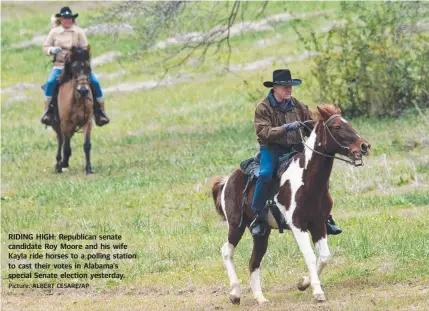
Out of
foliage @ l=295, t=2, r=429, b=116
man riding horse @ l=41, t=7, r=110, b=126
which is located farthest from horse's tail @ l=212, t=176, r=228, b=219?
foliage @ l=295, t=2, r=429, b=116

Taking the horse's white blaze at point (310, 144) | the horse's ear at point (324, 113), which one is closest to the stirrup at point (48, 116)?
the horse's white blaze at point (310, 144)

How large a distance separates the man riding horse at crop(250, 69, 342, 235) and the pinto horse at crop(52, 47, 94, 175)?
38.9 ft

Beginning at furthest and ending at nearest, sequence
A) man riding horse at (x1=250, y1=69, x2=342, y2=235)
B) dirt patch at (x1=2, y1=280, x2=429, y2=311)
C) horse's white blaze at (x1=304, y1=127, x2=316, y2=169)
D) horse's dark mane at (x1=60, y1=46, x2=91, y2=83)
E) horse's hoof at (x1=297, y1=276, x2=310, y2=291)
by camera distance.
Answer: horse's dark mane at (x1=60, y1=46, x2=91, y2=83) < horse's hoof at (x1=297, y1=276, x2=310, y2=291) < man riding horse at (x1=250, y1=69, x2=342, y2=235) < horse's white blaze at (x1=304, y1=127, x2=316, y2=169) < dirt patch at (x1=2, y1=280, x2=429, y2=311)

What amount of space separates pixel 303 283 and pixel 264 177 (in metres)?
1.21

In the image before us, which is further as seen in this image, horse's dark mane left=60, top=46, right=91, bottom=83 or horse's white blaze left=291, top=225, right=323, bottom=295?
horse's dark mane left=60, top=46, right=91, bottom=83

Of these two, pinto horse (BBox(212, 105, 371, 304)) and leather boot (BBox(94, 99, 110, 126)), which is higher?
leather boot (BBox(94, 99, 110, 126))

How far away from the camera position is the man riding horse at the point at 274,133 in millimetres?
10977

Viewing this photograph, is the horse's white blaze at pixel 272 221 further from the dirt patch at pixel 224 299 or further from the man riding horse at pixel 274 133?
the dirt patch at pixel 224 299

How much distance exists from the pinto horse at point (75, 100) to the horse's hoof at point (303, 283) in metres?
12.3

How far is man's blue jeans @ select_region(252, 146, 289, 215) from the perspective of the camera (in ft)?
36.0

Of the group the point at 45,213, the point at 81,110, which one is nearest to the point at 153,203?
the point at 45,213

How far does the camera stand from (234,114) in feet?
103

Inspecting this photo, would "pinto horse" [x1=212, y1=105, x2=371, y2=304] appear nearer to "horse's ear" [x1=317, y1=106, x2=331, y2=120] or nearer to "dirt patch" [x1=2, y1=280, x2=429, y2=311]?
"horse's ear" [x1=317, y1=106, x2=331, y2=120]

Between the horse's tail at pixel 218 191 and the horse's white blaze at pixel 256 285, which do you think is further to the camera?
the horse's tail at pixel 218 191
